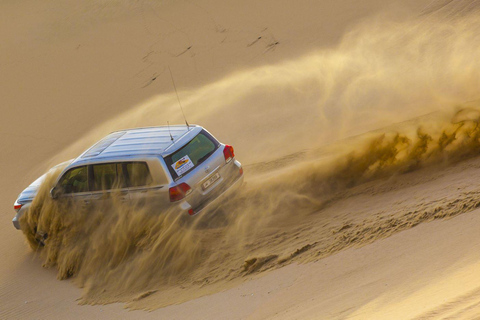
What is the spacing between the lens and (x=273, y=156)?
12000mm

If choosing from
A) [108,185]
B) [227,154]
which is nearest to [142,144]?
[108,185]

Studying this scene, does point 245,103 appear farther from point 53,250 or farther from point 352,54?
point 53,250

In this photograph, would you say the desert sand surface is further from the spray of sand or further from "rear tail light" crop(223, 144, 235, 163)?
"rear tail light" crop(223, 144, 235, 163)

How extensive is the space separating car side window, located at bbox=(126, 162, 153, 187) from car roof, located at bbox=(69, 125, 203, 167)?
0.46ft

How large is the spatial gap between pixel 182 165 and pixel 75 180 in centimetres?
183

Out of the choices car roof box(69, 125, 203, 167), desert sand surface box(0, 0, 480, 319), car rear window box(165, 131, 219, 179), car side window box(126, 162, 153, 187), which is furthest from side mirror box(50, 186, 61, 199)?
car rear window box(165, 131, 219, 179)

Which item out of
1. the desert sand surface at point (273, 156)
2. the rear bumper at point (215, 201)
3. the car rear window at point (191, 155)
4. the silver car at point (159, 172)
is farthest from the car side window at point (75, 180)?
the rear bumper at point (215, 201)

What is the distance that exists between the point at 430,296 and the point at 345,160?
4409mm

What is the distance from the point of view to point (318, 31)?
1873 cm

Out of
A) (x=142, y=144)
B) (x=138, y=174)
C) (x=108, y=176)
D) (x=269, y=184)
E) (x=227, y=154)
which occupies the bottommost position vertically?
(x=269, y=184)

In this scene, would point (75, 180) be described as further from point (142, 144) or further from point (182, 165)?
point (182, 165)

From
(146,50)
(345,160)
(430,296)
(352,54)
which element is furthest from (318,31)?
(430,296)

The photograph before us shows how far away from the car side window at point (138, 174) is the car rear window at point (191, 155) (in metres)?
0.36

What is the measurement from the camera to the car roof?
8401 millimetres
